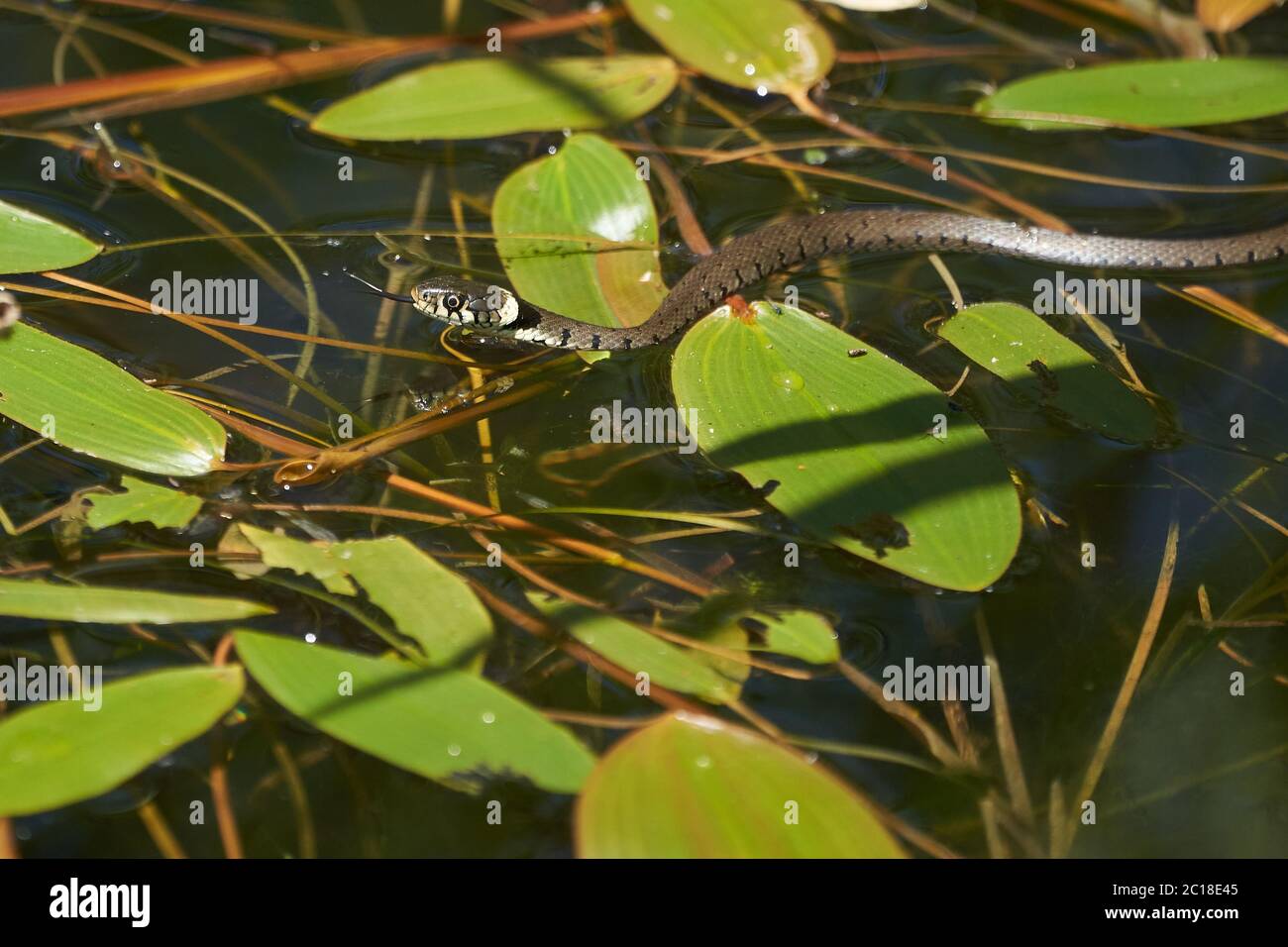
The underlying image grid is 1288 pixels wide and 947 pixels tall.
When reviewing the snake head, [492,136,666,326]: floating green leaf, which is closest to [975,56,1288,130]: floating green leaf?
[492,136,666,326]: floating green leaf

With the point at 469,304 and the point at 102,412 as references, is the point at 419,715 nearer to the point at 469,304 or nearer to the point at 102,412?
the point at 102,412

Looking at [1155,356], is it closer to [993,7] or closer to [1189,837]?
[1189,837]

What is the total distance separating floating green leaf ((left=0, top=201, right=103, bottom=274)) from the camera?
3213 mm

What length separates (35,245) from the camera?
3.25 m

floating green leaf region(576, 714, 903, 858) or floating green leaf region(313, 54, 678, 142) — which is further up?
floating green leaf region(313, 54, 678, 142)

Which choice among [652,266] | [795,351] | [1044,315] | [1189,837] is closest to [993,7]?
[1044,315]

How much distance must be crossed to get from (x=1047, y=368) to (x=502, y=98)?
6.97 feet

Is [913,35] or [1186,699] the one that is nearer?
[1186,699]

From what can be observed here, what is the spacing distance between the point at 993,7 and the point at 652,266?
89.9 inches

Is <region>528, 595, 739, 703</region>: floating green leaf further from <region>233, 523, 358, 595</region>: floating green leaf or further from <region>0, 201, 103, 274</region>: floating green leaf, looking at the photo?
<region>0, 201, 103, 274</region>: floating green leaf

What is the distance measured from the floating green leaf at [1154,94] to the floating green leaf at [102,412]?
310 cm

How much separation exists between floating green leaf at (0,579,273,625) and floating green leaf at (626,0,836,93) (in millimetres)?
2781

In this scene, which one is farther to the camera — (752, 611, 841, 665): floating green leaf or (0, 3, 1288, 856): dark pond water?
(752, 611, 841, 665): floating green leaf

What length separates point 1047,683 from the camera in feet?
8.64
